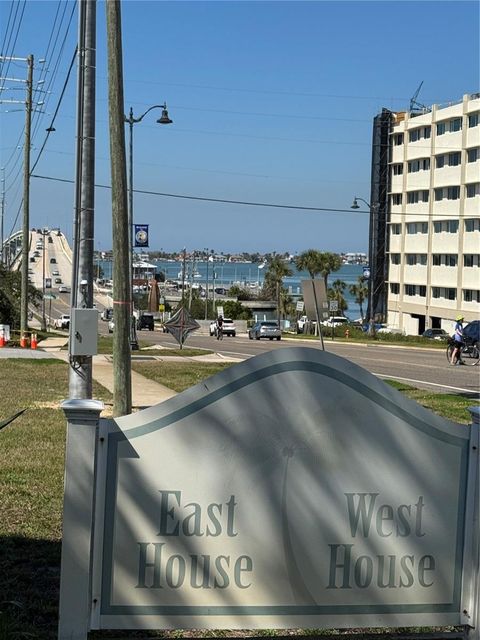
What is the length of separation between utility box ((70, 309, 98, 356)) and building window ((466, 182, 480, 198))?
63989 mm

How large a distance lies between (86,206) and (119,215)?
41.2 inches

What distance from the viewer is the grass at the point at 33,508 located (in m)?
5.15

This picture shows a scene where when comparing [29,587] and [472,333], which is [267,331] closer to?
[472,333]

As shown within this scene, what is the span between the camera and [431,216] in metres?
78.4

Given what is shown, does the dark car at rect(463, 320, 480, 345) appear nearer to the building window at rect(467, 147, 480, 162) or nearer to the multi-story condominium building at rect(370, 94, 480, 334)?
the multi-story condominium building at rect(370, 94, 480, 334)

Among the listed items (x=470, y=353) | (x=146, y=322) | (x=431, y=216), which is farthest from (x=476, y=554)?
(x=431, y=216)

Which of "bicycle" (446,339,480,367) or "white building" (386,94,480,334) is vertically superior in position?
"white building" (386,94,480,334)

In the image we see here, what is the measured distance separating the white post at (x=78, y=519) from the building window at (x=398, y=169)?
82435 mm

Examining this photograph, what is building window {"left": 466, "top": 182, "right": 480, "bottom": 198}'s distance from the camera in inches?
2849

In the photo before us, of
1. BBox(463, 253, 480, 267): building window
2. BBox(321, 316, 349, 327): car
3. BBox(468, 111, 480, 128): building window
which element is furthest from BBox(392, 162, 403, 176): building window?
BBox(321, 316, 349, 327): car

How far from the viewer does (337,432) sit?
4234 millimetres

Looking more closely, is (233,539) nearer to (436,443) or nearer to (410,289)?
(436,443)

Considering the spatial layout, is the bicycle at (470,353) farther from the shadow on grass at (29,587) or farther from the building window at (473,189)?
the building window at (473,189)

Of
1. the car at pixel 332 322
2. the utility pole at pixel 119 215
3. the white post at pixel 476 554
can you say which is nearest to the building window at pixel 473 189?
the car at pixel 332 322
